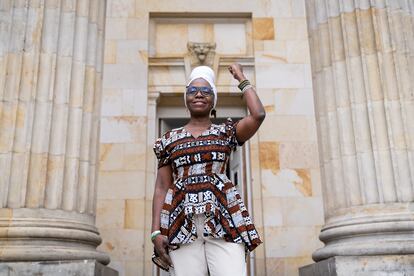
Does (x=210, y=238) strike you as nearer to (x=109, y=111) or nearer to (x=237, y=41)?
(x=109, y=111)

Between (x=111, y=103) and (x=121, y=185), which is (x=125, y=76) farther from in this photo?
(x=121, y=185)

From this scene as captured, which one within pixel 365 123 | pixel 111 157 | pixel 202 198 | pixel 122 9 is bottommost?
pixel 202 198

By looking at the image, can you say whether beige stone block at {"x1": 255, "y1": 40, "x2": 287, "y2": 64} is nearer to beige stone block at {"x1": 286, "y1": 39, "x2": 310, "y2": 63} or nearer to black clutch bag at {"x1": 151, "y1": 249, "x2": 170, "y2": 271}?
beige stone block at {"x1": 286, "y1": 39, "x2": 310, "y2": 63}

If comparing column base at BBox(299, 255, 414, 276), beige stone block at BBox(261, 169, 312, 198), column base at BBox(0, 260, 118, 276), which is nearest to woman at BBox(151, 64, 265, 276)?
column base at BBox(0, 260, 118, 276)

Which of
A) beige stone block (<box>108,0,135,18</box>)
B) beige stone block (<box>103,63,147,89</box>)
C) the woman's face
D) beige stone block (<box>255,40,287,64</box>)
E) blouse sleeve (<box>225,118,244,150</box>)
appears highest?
beige stone block (<box>108,0,135,18</box>)

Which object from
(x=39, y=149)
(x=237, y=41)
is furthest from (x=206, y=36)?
(x=39, y=149)

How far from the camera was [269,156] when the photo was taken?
37.8 feet

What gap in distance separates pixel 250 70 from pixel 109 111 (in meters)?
3.59

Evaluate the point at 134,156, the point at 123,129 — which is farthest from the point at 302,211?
the point at 123,129

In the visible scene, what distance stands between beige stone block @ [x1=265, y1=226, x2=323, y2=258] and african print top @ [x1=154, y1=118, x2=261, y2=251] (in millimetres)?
6858

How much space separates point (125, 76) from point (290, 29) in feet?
14.0

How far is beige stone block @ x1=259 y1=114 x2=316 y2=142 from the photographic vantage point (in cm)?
1166

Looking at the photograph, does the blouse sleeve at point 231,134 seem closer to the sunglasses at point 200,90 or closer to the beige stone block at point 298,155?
the sunglasses at point 200,90

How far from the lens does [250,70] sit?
1238cm
